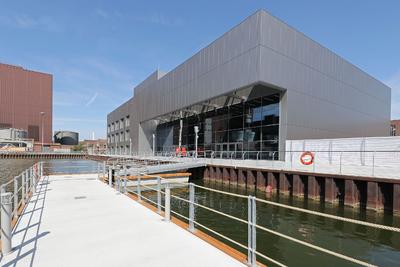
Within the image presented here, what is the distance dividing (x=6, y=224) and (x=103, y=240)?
5.36ft

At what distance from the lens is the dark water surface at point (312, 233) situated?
6.84 m

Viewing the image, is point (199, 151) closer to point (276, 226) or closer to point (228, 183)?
point (228, 183)

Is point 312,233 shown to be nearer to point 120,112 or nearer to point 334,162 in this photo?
point 334,162

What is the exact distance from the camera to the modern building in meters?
22.0

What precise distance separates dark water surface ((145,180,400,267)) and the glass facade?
10380mm

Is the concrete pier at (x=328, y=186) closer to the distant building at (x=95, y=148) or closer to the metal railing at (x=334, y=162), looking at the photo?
the metal railing at (x=334, y=162)

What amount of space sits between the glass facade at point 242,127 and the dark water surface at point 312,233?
10.4m

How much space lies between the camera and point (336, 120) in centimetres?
2822

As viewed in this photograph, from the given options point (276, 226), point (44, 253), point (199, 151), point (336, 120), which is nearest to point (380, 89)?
point (336, 120)

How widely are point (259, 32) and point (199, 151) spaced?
1504cm

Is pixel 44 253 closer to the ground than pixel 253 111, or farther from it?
closer to the ground

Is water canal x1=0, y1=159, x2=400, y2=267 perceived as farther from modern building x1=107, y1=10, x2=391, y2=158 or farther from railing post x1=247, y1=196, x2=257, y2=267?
modern building x1=107, y1=10, x2=391, y2=158

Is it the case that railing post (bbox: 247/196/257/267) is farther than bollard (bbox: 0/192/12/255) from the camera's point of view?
No

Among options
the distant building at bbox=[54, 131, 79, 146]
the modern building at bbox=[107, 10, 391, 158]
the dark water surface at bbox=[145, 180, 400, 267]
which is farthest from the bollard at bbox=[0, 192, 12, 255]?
the distant building at bbox=[54, 131, 79, 146]
